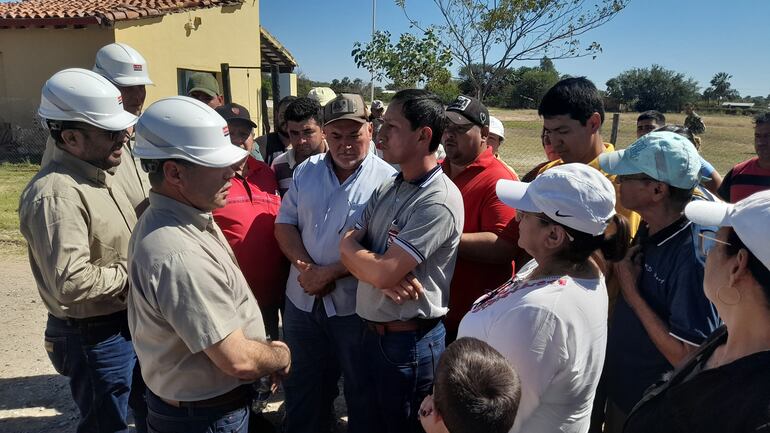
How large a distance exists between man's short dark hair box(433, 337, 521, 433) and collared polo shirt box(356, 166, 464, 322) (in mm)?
839

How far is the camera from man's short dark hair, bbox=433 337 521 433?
4.35ft

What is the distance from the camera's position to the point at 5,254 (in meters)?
6.33

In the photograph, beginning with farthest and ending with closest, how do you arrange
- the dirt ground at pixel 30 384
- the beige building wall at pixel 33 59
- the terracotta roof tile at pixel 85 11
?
1. the beige building wall at pixel 33 59
2. the terracotta roof tile at pixel 85 11
3. the dirt ground at pixel 30 384

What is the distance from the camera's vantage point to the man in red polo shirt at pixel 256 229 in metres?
2.95

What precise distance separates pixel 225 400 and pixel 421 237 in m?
1.01

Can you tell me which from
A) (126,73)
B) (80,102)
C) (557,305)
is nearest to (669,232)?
(557,305)

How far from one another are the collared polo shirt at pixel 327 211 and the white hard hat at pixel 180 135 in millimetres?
1011

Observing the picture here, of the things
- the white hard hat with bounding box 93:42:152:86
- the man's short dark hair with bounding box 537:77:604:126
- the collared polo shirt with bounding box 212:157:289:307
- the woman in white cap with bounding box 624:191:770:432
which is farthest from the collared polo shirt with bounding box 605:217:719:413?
the white hard hat with bounding box 93:42:152:86

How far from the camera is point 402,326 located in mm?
2361

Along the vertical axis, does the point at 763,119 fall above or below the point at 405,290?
above

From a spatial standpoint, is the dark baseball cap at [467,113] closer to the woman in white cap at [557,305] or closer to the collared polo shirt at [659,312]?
the collared polo shirt at [659,312]

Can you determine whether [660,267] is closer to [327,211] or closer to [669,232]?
[669,232]

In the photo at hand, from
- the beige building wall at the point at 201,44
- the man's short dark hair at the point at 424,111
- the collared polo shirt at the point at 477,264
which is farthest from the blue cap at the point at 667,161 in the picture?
the beige building wall at the point at 201,44

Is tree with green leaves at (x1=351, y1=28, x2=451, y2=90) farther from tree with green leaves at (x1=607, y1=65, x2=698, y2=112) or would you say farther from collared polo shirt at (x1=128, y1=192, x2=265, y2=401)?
tree with green leaves at (x1=607, y1=65, x2=698, y2=112)
